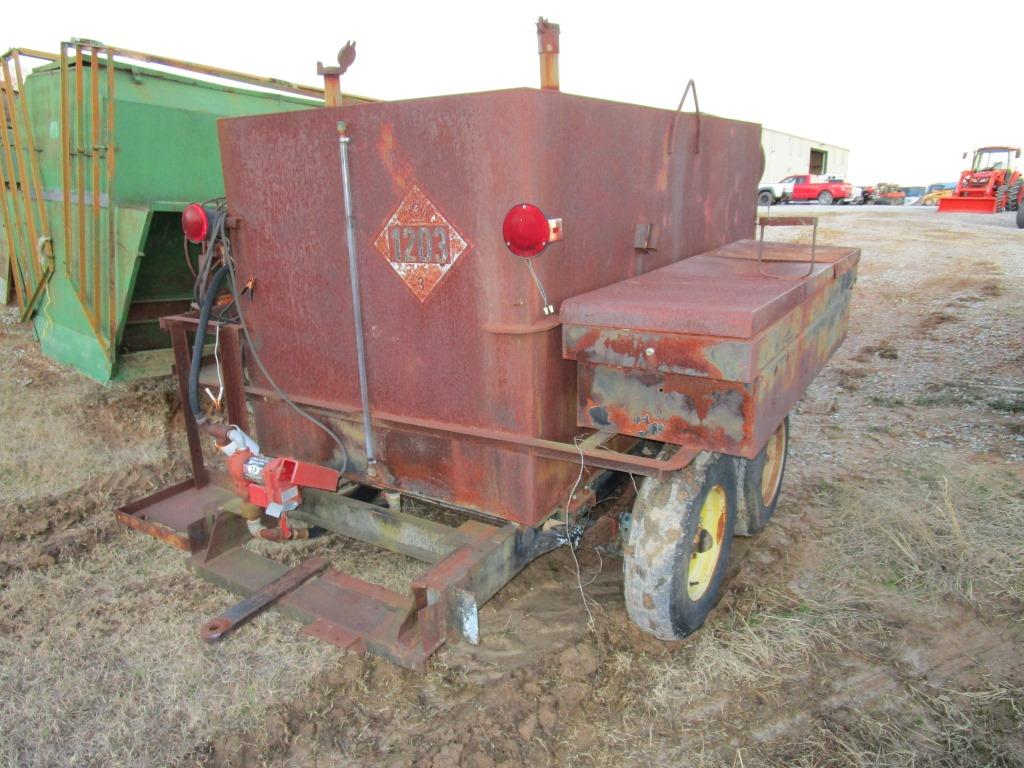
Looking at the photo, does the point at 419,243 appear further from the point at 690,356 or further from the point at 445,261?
the point at 690,356

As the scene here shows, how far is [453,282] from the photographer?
246 cm

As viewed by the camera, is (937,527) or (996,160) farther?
(996,160)

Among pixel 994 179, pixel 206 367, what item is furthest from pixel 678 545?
pixel 994 179

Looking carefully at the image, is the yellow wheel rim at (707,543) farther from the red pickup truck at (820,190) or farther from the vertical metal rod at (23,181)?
the red pickup truck at (820,190)

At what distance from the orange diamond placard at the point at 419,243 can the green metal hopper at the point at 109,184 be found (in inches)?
82.9

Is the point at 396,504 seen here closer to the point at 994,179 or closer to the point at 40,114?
the point at 40,114

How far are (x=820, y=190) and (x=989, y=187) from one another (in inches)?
428

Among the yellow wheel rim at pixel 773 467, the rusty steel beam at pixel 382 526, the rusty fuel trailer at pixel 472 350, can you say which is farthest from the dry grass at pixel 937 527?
the rusty steel beam at pixel 382 526

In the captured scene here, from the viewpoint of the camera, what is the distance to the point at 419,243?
2492 millimetres

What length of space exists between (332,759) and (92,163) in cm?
345

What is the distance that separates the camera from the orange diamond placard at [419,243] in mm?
2426

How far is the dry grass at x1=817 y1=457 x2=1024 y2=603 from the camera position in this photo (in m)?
3.27

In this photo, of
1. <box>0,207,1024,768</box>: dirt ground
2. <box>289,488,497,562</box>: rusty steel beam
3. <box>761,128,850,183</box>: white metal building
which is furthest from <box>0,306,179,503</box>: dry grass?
<box>761,128,850,183</box>: white metal building

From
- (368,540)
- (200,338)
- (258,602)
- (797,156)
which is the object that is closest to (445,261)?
(200,338)
